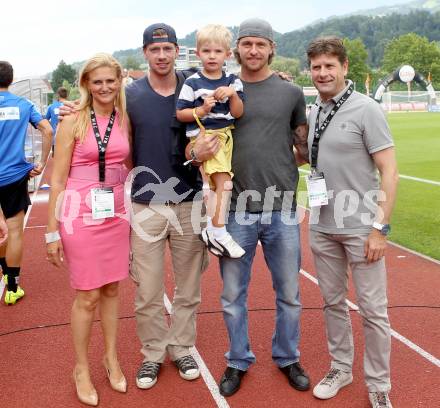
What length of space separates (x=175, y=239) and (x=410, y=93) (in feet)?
191

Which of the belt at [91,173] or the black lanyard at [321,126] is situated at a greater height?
the black lanyard at [321,126]

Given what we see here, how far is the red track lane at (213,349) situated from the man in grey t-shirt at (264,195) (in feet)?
0.78

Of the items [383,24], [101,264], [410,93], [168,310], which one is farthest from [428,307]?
[383,24]

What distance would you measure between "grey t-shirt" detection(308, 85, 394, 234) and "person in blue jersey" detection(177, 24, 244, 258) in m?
0.57

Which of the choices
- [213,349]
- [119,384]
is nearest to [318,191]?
[213,349]

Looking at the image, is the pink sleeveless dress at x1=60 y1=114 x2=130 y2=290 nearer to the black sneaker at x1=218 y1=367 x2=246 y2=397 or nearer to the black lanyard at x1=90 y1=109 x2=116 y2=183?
the black lanyard at x1=90 y1=109 x2=116 y2=183

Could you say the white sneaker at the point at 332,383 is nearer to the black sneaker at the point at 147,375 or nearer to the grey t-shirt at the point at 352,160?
the grey t-shirt at the point at 352,160

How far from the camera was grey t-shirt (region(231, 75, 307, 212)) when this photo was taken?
3430 millimetres

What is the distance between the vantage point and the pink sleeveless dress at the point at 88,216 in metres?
3.40

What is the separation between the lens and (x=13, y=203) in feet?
17.9

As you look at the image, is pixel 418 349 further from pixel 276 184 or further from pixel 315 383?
pixel 276 184

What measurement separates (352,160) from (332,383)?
1445 mm

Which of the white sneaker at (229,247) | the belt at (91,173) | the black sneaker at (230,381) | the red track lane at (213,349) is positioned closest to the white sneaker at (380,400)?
the red track lane at (213,349)

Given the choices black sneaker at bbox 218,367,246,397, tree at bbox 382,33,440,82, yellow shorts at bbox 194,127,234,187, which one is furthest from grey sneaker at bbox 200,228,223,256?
tree at bbox 382,33,440,82
